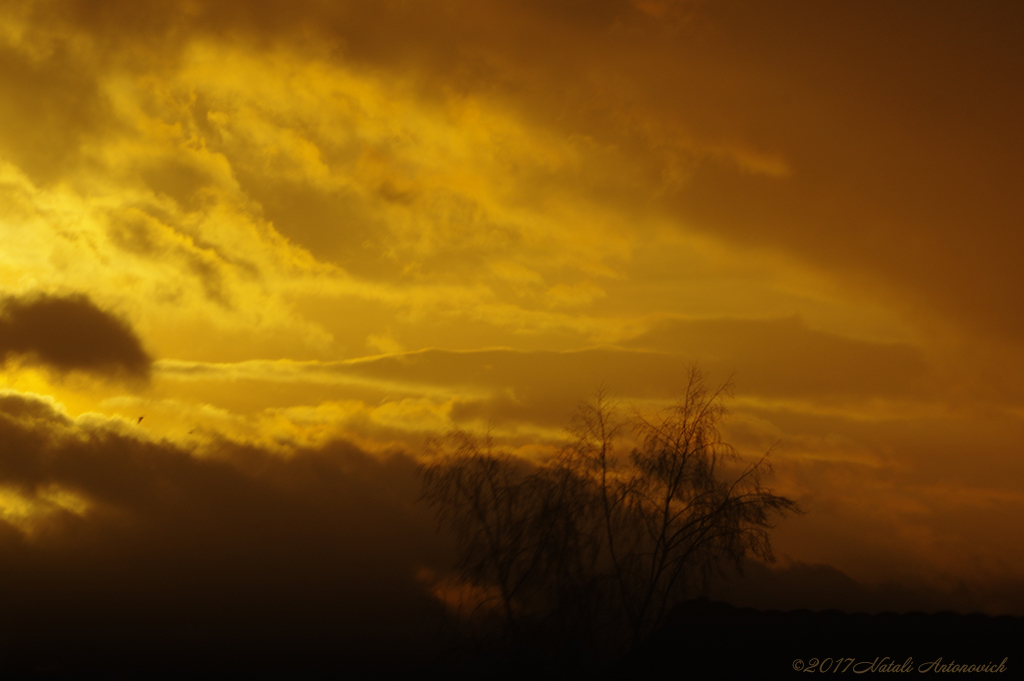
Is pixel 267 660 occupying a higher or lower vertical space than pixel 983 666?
lower

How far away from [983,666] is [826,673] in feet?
8.52

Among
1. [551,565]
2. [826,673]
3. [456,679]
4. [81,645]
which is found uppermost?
[551,565]

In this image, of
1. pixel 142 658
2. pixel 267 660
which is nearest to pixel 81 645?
pixel 142 658

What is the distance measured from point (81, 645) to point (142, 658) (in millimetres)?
34255

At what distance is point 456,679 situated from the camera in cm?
1916

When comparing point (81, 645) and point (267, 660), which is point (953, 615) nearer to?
point (267, 660)

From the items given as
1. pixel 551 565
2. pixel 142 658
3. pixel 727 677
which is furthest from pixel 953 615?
pixel 142 658

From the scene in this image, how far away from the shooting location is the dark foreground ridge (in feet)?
46.3

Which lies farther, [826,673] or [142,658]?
[142,658]

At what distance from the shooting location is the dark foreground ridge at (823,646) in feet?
46.3

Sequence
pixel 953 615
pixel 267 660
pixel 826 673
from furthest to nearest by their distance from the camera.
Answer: pixel 267 660, pixel 953 615, pixel 826 673

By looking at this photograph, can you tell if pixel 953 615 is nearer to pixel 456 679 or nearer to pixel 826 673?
pixel 826 673

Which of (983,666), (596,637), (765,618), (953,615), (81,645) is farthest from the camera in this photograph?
(81,645)

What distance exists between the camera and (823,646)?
Result: 613 inches
